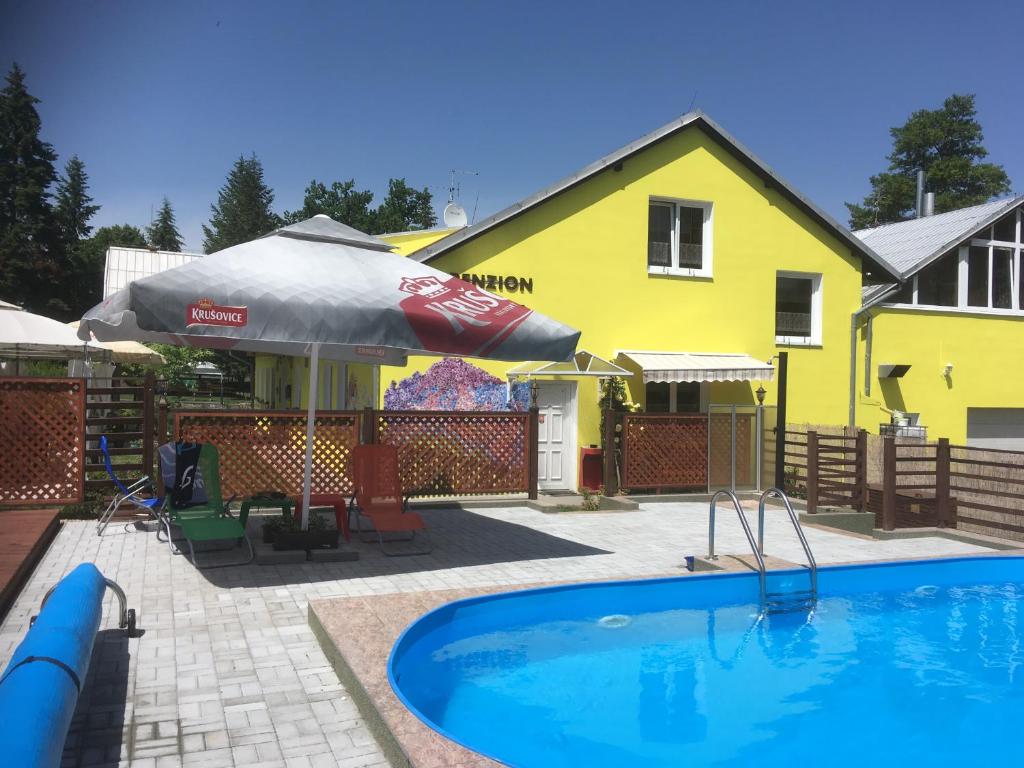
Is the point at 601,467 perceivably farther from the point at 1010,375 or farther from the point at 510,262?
the point at 1010,375

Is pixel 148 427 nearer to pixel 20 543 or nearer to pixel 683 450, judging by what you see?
pixel 20 543

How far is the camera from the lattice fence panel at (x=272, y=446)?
11.5 meters

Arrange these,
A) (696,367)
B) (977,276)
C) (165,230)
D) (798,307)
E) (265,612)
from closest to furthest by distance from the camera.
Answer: (265,612), (696,367), (798,307), (977,276), (165,230)

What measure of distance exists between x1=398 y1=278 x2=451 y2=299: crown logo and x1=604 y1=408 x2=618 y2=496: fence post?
730 centimetres

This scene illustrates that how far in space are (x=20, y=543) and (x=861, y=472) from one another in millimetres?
12190

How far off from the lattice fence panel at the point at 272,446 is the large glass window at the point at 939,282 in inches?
608

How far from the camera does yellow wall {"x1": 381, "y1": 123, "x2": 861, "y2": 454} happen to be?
16.5 m

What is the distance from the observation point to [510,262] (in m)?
16.2

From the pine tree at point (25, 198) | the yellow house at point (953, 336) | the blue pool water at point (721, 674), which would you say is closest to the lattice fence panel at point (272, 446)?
the blue pool water at point (721, 674)

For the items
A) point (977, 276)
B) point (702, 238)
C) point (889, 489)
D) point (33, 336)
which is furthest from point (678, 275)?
point (33, 336)

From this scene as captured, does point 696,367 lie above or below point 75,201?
below

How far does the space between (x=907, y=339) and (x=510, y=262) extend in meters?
10.6

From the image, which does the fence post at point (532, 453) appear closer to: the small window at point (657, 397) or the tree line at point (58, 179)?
the small window at point (657, 397)

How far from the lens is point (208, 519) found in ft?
27.9
